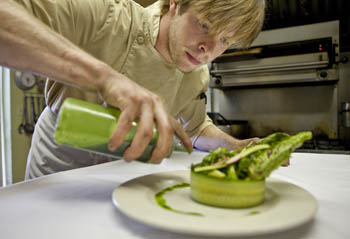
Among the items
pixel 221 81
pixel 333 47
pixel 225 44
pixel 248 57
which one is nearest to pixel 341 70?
pixel 333 47

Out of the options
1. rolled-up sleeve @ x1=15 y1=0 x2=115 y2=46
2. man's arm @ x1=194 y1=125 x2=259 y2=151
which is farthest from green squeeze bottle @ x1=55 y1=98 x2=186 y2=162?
man's arm @ x1=194 y1=125 x2=259 y2=151

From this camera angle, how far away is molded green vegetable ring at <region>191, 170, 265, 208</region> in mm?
498

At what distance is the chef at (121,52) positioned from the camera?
0.58 m

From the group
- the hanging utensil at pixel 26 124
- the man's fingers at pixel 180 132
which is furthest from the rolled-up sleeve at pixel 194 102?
the hanging utensil at pixel 26 124

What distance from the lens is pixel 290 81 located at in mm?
2359

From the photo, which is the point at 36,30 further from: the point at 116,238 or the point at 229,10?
the point at 229,10

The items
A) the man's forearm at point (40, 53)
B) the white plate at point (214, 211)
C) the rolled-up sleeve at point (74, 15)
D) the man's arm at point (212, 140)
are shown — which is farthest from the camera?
the man's arm at point (212, 140)

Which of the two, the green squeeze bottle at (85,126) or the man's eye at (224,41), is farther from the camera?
the man's eye at (224,41)

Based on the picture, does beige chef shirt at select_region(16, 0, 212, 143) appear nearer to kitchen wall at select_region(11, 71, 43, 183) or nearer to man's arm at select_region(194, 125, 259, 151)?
man's arm at select_region(194, 125, 259, 151)

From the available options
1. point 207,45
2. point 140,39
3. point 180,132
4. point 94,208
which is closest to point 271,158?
point 180,132

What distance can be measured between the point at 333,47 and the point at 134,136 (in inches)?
88.6

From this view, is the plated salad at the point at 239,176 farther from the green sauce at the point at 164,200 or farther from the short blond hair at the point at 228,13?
the short blond hair at the point at 228,13

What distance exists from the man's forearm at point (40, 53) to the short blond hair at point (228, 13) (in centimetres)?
54

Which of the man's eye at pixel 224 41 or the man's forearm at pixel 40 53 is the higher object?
the man's eye at pixel 224 41
